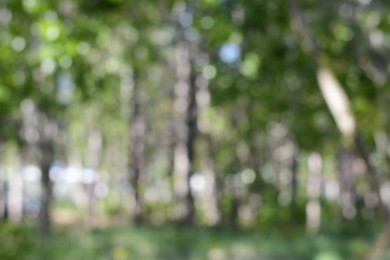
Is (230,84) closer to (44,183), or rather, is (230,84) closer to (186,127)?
(44,183)

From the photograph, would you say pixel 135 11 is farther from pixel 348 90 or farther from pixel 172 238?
pixel 172 238

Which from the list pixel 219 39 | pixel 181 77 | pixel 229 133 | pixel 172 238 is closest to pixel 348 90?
pixel 219 39

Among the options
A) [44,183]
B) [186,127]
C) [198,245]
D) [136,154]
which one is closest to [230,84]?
[198,245]

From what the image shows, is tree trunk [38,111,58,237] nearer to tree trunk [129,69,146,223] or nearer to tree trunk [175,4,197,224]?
tree trunk [175,4,197,224]

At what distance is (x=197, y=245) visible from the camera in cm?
1246

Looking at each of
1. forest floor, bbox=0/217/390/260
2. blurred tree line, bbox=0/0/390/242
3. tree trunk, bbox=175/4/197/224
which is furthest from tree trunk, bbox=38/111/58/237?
tree trunk, bbox=175/4/197/224

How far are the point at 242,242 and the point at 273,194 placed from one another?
162 inches

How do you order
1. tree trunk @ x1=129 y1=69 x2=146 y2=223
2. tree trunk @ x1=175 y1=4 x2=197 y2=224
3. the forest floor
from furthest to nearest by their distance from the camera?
tree trunk @ x1=129 y1=69 x2=146 y2=223
tree trunk @ x1=175 y1=4 x2=197 y2=224
the forest floor

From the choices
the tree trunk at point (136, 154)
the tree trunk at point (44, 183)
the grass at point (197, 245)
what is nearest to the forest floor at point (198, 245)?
the grass at point (197, 245)

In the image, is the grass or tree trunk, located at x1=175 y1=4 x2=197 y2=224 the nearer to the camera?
the grass

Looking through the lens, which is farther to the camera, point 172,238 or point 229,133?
point 229,133

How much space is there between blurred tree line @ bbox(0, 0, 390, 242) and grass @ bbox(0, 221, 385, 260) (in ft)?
3.80

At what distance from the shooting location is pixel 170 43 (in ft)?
60.8

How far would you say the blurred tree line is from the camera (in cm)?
604
